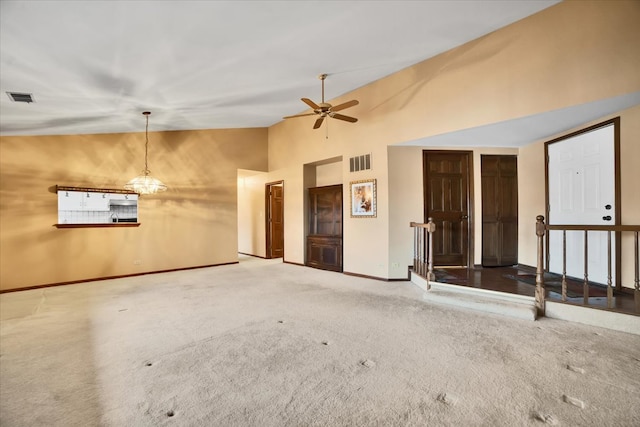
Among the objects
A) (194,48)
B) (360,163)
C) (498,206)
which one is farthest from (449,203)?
(194,48)

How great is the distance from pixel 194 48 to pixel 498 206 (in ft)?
19.7

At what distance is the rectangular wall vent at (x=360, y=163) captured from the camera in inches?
250

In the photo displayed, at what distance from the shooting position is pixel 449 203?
244 inches

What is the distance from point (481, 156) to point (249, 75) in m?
4.65

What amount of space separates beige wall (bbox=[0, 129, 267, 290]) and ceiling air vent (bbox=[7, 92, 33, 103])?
2.22 meters

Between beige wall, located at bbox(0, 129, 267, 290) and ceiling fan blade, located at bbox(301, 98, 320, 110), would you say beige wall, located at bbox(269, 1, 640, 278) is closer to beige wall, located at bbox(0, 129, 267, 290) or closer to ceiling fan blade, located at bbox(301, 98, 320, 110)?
ceiling fan blade, located at bbox(301, 98, 320, 110)

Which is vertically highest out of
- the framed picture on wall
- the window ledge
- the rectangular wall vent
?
the rectangular wall vent

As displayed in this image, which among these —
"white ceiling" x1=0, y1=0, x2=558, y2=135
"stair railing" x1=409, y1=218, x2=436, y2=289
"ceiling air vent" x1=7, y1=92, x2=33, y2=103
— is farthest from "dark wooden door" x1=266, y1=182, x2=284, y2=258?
"ceiling air vent" x1=7, y1=92, x2=33, y2=103

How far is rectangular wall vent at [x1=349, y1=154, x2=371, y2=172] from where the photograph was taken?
250 inches

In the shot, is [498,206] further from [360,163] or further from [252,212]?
[252,212]

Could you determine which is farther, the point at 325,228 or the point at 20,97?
the point at 325,228

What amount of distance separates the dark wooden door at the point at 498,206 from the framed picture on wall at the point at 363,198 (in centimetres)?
222

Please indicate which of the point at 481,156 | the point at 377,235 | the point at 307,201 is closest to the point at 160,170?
the point at 307,201

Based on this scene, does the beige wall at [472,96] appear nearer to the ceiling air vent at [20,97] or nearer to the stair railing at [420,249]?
the stair railing at [420,249]
